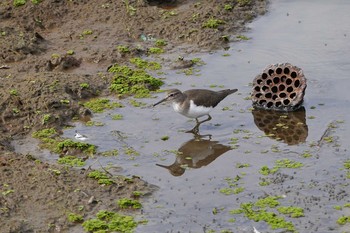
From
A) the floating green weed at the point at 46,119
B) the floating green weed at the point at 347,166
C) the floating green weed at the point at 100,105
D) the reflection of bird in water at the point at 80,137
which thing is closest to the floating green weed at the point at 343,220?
the floating green weed at the point at 347,166

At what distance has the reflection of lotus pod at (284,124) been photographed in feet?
42.2

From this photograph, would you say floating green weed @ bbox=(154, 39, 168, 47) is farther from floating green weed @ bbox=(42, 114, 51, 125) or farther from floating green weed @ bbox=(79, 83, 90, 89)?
floating green weed @ bbox=(42, 114, 51, 125)

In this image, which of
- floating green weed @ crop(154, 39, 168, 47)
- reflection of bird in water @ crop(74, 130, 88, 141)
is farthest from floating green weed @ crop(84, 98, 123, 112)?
floating green weed @ crop(154, 39, 168, 47)

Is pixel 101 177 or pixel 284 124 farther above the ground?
pixel 101 177

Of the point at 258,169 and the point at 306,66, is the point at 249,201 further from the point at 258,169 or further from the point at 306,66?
the point at 306,66

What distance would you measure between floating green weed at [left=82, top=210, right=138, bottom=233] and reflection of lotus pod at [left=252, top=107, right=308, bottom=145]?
3.47 m

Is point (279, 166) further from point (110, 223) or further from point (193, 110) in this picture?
point (110, 223)

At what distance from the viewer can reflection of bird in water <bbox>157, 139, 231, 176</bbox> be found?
39.2 ft

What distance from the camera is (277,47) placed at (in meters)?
16.2

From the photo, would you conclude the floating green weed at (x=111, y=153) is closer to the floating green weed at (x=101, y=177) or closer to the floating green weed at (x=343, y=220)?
the floating green weed at (x=101, y=177)

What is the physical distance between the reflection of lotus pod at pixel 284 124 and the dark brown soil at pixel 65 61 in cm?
275

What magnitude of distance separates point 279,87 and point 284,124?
84 cm

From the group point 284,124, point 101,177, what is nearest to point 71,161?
point 101,177

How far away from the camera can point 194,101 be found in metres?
13.0
